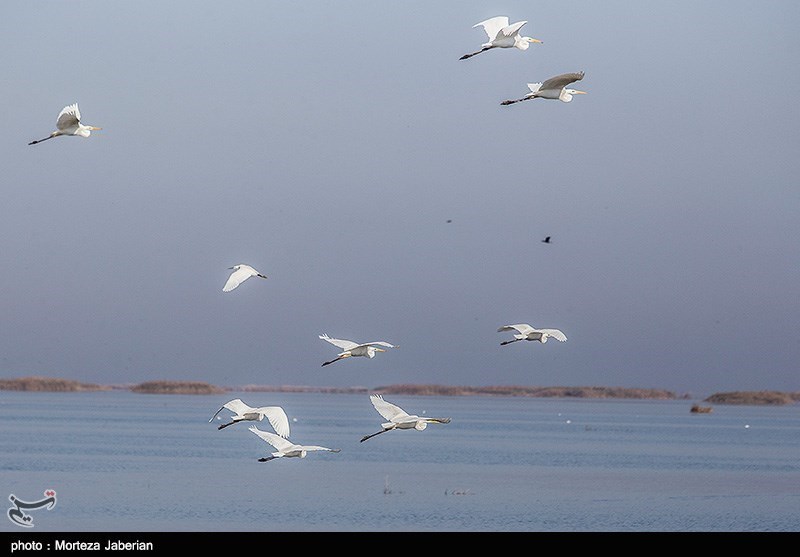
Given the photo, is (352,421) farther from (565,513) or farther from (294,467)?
(565,513)

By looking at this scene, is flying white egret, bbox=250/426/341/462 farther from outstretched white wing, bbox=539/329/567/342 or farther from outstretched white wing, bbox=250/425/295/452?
outstretched white wing, bbox=539/329/567/342

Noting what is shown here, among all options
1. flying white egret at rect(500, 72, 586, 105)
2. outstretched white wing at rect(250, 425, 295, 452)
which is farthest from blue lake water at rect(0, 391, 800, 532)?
flying white egret at rect(500, 72, 586, 105)

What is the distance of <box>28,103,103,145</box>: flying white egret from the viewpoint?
20.7m

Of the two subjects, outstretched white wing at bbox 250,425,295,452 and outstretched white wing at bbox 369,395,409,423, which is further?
→ outstretched white wing at bbox 250,425,295,452

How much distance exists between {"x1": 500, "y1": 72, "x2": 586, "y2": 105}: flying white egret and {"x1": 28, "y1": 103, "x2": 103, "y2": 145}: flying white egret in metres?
6.88

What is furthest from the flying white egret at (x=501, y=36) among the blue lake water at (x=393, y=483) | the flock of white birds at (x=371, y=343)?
the blue lake water at (x=393, y=483)

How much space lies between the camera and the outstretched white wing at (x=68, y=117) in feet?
67.6

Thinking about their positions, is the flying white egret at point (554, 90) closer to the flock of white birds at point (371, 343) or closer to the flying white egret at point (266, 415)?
the flock of white birds at point (371, 343)

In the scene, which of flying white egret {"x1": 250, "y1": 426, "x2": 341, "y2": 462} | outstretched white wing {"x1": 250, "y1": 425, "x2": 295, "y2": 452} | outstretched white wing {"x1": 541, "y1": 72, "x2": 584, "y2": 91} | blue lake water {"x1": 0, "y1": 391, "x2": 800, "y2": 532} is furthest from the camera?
blue lake water {"x1": 0, "y1": 391, "x2": 800, "y2": 532}

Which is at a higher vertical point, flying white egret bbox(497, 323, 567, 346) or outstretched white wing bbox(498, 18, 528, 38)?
outstretched white wing bbox(498, 18, 528, 38)
